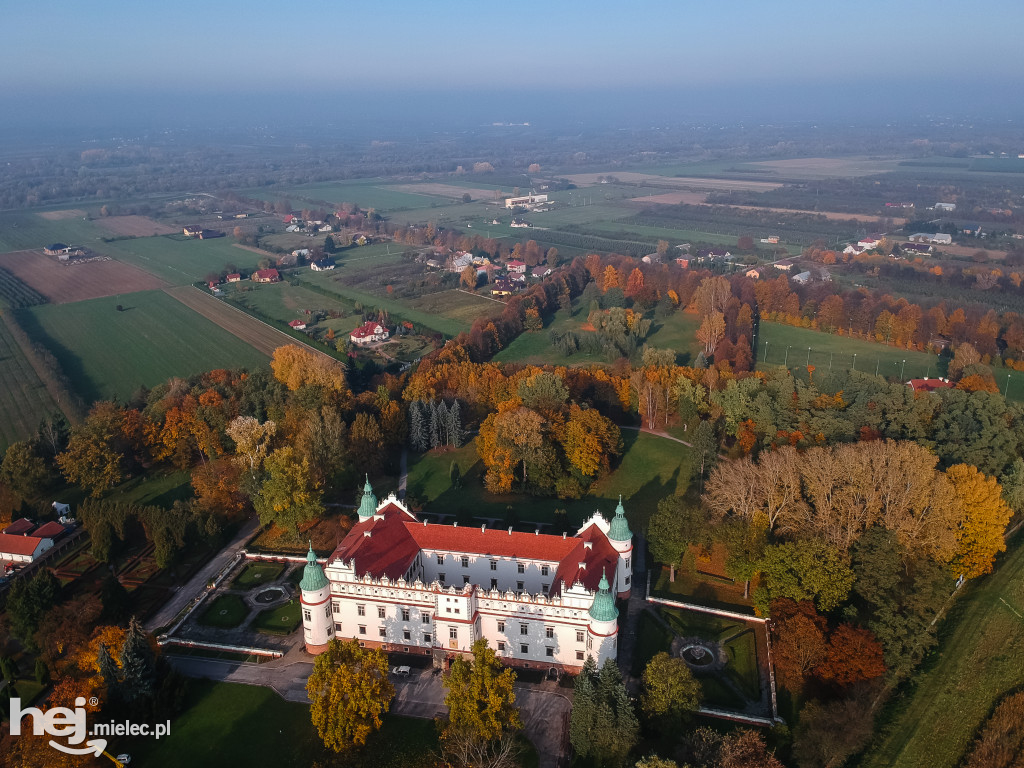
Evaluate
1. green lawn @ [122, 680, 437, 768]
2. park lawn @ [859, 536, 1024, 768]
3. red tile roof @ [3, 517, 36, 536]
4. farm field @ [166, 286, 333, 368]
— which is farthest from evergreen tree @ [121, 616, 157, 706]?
farm field @ [166, 286, 333, 368]

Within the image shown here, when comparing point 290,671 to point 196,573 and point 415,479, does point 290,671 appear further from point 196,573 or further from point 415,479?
point 415,479

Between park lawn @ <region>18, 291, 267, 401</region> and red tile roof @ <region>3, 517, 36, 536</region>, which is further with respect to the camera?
park lawn @ <region>18, 291, 267, 401</region>

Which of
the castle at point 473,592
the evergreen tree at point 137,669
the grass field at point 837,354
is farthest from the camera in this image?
the grass field at point 837,354

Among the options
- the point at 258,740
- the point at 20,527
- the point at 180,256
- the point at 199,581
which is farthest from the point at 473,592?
the point at 180,256

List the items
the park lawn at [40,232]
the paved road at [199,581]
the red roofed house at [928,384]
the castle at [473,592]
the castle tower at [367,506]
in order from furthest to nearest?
the park lawn at [40,232] < the red roofed house at [928,384] < the castle tower at [367,506] < the paved road at [199,581] < the castle at [473,592]

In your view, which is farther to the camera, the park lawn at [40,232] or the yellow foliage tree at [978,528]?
the park lawn at [40,232]

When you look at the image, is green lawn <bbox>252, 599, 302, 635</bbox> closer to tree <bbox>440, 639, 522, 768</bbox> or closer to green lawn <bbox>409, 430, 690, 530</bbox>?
tree <bbox>440, 639, 522, 768</bbox>

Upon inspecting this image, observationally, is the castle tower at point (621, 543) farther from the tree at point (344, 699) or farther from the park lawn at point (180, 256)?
the park lawn at point (180, 256)

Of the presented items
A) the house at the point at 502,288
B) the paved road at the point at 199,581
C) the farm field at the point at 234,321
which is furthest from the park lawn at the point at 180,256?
the paved road at the point at 199,581
